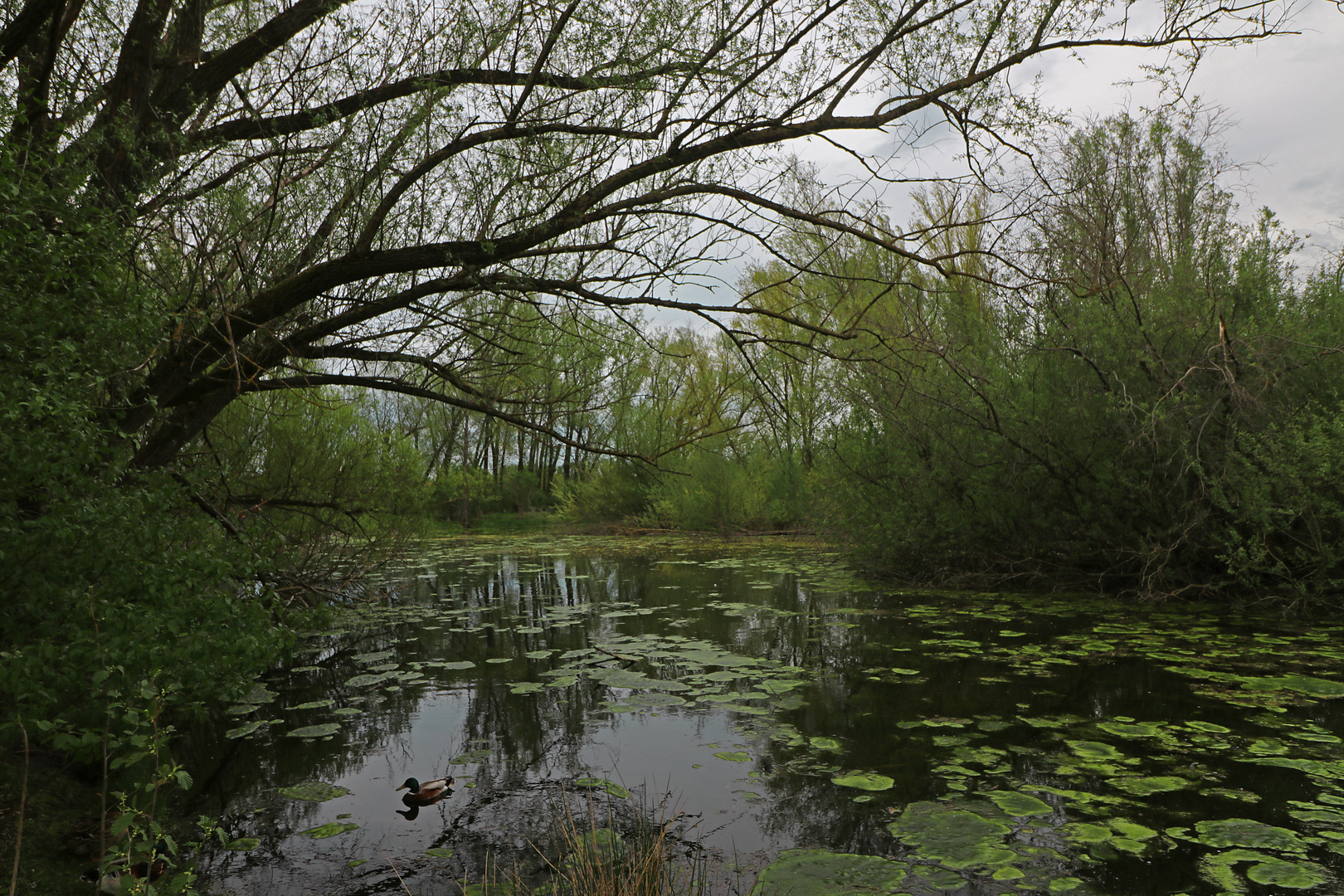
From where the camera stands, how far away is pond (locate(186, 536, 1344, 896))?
2.92 meters

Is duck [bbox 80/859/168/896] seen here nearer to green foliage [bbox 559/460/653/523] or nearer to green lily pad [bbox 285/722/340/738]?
green lily pad [bbox 285/722/340/738]

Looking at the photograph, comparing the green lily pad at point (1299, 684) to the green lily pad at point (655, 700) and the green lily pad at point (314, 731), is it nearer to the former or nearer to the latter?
the green lily pad at point (655, 700)

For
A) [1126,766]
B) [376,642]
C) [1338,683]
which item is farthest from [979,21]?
[376,642]

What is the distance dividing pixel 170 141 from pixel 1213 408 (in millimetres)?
7862

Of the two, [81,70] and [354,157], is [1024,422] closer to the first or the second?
[354,157]

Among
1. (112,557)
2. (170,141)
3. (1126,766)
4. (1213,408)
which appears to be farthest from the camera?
(1213,408)

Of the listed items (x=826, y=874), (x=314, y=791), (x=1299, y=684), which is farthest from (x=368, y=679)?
(x=1299, y=684)

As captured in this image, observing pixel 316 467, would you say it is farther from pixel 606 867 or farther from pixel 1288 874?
pixel 1288 874

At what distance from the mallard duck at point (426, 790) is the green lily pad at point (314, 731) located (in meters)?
1.24

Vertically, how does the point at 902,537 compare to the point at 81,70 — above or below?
below

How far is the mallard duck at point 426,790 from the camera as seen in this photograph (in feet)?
11.8

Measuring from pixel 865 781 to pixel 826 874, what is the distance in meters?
0.94

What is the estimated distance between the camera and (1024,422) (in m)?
8.22

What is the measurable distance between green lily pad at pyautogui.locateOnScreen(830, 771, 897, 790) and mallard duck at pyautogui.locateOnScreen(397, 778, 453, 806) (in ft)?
6.03
